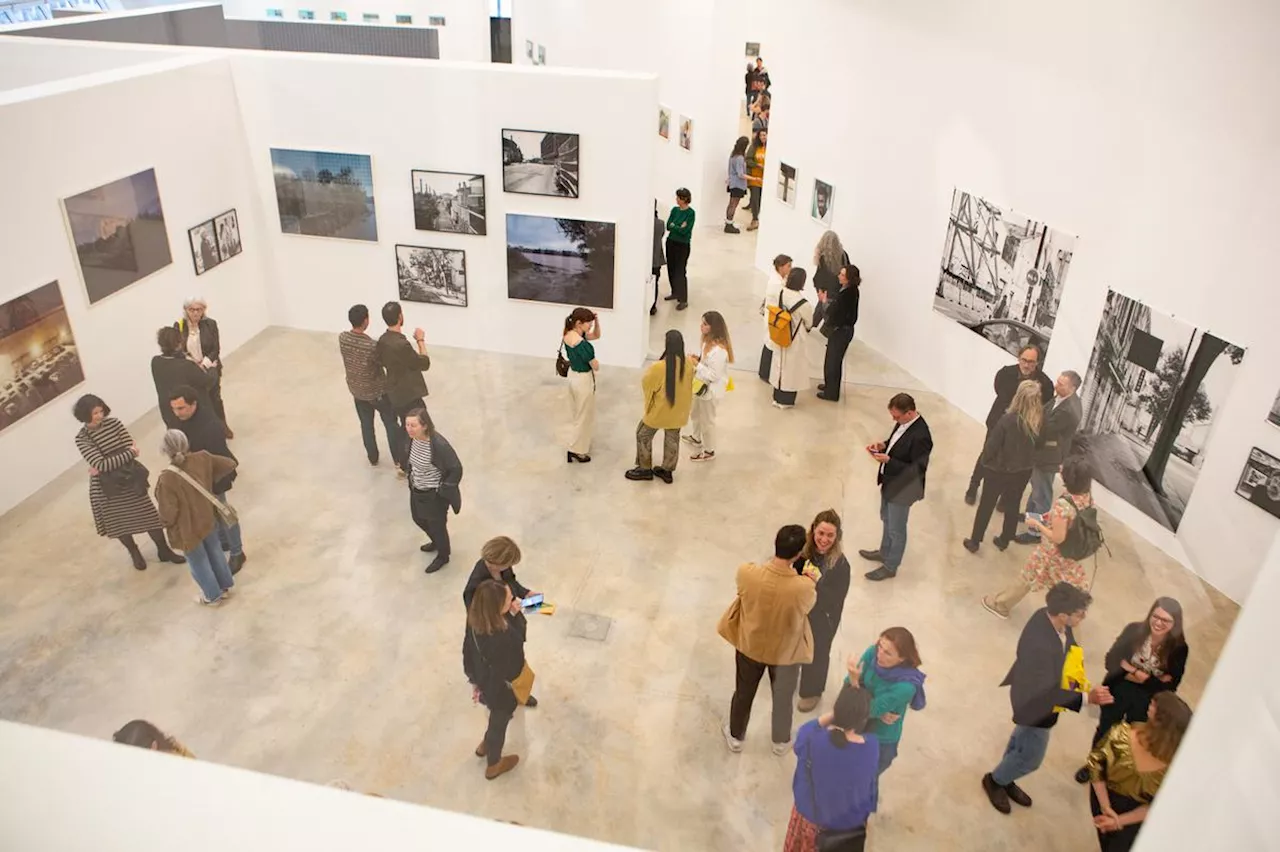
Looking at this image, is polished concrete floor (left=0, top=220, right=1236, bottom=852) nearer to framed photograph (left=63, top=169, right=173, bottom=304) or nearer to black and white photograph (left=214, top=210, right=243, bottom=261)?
framed photograph (left=63, top=169, right=173, bottom=304)

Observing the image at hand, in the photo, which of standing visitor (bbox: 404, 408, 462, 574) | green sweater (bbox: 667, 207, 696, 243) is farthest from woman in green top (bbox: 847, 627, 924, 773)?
green sweater (bbox: 667, 207, 696, 243)

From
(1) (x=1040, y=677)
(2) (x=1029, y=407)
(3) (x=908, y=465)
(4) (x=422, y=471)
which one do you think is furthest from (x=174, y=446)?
(2) (x=1029, y=407)

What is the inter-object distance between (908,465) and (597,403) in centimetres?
418

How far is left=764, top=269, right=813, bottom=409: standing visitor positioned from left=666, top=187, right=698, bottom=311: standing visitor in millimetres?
2569

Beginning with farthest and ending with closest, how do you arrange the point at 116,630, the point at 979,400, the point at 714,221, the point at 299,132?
1. the point at 714,221
2. the point at 299,132
3. the point at 979,400
4. the point at 116,630

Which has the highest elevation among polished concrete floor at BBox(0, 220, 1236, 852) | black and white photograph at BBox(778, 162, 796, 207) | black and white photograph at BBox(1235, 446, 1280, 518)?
black and white photograph at BBox(1235, 446, 1280, 518)

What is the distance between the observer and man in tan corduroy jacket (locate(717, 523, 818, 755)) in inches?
195

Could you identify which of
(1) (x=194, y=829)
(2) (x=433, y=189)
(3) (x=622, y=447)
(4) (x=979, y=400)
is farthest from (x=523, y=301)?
(1) (x=194, y=829)

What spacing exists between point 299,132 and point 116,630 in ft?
21.0

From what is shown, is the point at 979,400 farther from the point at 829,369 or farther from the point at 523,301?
the point at 523,301

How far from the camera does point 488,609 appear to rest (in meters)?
4.73

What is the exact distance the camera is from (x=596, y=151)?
10.0 m

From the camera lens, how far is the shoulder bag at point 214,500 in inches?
245

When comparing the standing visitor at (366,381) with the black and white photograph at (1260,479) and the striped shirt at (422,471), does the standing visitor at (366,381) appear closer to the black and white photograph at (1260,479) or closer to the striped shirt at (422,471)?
the striped shirt at (422,471)
